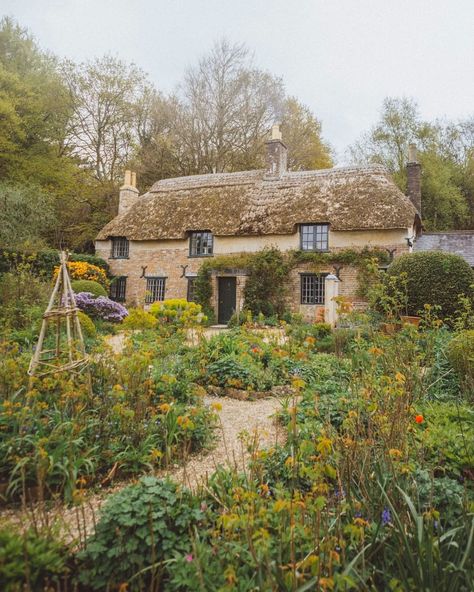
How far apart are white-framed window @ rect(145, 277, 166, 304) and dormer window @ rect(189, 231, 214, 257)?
203 centimetres

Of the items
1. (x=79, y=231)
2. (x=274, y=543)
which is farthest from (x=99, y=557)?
(x=79, y=231)

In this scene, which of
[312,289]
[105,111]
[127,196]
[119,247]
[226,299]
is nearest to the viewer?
[312,289]

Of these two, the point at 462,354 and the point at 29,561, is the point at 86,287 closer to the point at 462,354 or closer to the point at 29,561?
the point at 462,354

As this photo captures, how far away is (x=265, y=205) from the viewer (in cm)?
1800

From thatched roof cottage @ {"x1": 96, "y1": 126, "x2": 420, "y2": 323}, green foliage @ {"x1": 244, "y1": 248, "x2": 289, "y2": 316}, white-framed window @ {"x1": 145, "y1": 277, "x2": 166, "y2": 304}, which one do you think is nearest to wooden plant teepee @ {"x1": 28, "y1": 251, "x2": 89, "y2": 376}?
thatched roof cottage @ {"x1": 96, "y1": 126, "x2": 420, "y2": 323}

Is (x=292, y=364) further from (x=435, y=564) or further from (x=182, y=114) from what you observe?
(x=182, y=114)

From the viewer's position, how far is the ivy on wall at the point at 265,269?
16219mm

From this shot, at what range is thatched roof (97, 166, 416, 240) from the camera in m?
15.9

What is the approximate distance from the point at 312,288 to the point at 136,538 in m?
15.1

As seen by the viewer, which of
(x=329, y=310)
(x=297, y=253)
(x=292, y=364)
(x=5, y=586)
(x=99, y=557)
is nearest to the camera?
(x=5, y=586)

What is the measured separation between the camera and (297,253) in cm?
1656

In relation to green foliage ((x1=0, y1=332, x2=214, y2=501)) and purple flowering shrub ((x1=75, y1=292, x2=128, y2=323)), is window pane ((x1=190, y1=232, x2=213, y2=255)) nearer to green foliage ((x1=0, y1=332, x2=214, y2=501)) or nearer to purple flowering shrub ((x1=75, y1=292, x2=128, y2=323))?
purple flowering shrub ((x1=75, y1=292, x2=128, y2=323))

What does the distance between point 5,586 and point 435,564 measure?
77.1 inches

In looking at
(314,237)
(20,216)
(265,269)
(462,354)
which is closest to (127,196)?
(20,216)
